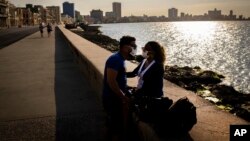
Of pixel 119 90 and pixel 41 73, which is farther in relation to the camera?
pixel 41 73

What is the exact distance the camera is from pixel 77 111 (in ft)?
22.8

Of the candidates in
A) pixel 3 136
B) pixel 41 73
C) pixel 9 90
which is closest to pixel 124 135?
pixel 3 136

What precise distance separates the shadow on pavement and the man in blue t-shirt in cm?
112

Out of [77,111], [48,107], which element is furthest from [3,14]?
[77,111]

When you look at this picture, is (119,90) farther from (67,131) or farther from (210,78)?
(210,78)

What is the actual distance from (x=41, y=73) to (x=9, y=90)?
2897mm

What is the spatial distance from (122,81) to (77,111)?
2.74m

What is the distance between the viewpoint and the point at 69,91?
9.04 meters

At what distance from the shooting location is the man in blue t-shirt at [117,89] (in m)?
4.28

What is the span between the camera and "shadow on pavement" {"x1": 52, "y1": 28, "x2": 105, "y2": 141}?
5.67 m

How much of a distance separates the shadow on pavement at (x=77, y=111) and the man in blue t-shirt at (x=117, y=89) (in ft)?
3.68

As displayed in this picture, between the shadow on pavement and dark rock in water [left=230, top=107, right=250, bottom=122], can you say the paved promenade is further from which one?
dark rock in water [left=230, top=107, right=250, bottom=122]

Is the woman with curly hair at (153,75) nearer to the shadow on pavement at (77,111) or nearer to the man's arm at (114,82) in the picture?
the man's arm at (114,82)

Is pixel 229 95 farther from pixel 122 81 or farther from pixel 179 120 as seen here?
pixel 179 120
